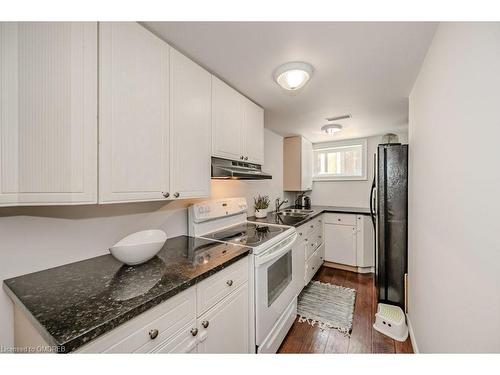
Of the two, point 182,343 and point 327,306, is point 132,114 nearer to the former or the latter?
point 182,343

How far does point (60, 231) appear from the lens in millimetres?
1028

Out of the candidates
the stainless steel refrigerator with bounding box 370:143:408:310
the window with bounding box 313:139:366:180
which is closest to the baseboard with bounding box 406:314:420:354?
the stainless steel refrigerator with bounding box 370:143:408:310

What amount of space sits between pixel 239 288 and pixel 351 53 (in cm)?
166

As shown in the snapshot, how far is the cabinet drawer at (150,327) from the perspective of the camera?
653 millimetres

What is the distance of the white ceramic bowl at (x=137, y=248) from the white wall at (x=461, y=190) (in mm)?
1398

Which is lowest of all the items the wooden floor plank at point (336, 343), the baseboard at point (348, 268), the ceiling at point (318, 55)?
the wooden floor plank at point (336, 343)

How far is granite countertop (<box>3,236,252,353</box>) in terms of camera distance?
619 millimetres

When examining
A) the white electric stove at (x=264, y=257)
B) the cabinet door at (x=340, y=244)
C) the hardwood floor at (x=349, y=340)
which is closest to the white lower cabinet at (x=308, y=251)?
the cabinet door at (x=340, y=244)

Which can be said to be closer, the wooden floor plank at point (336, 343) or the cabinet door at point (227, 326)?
the cabinet door at point (227, 326)

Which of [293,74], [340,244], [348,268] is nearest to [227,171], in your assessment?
[293,74]

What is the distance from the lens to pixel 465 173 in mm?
769

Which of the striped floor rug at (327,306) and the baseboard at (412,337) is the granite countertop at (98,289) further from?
the baseboard at (412,337)
